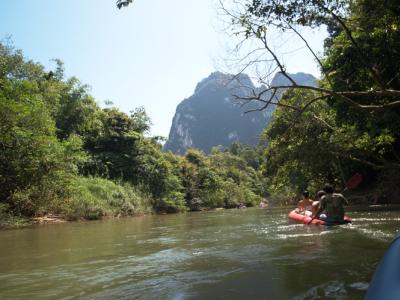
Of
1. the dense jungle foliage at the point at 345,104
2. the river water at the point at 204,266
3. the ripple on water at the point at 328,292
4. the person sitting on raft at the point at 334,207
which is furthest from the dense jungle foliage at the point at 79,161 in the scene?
the ripple on water at the point at 328,292

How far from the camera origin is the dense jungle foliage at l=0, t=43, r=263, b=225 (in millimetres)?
14875

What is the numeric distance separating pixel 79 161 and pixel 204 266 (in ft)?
59.9

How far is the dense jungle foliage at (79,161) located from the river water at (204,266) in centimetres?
632

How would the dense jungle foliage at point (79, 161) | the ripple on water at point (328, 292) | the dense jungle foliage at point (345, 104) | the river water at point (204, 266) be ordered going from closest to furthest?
the ripple on water at point (328, 292)
the river water at point (204, 266)
the dense jungle foliage at point (345, 104)
the dense jungle foliage at point (79, 161)

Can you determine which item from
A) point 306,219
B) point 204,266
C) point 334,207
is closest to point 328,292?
point 204,266

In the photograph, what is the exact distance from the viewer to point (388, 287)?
1401mm

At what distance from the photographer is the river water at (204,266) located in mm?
4293

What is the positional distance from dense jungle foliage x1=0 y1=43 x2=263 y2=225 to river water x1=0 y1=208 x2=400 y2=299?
6323mm

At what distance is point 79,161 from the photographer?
22812 millimetres

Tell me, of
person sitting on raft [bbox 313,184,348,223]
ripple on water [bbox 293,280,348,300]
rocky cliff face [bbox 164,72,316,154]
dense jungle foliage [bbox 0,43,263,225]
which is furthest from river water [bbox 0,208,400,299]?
rocky cliff face [bbox 164,72,316,154]

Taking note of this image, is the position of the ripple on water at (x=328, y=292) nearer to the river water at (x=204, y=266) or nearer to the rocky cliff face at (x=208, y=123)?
the river water at (x=204, y=266)

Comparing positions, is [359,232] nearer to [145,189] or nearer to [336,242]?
[336,242]

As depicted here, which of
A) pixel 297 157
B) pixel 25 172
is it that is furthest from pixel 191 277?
pixel 297 157

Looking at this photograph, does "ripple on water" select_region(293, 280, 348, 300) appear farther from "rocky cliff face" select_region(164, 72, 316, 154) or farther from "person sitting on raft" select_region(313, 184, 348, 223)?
"rocky cliff face" select_region(164, 72, 316, 154)
